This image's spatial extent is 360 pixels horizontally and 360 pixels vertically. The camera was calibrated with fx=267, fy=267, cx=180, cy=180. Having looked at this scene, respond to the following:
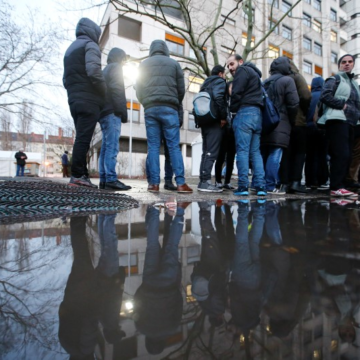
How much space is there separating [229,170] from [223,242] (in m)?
3.69

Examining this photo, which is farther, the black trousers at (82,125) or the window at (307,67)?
the window at (307,67)

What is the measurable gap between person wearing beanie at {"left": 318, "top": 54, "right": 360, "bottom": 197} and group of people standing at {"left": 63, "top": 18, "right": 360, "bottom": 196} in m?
0.01

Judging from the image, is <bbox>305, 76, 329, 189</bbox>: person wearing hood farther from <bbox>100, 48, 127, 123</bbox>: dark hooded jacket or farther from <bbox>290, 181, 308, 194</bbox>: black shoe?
<bbox>100, 48, 127, 123</bbox>: dark hooded jacket

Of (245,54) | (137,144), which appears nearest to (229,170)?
(245,54)

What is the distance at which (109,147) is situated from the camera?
12.5 ft

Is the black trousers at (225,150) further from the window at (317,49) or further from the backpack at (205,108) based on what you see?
the window at (317,49)

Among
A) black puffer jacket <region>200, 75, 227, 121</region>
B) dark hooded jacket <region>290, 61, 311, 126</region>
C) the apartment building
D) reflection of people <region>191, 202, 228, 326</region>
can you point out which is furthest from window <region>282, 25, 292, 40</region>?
reflection of people <region>191, 202, 228, 326</region>

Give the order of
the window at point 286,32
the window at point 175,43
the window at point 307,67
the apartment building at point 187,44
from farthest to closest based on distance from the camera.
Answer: the window at point 307,67 → the window at point 286,32 → the window at point 175,43 → the apartment building at point 187,44

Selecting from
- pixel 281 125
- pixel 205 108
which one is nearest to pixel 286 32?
pixel 281 125

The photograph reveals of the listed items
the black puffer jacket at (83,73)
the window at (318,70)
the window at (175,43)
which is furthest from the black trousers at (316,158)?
the window at (318,70)

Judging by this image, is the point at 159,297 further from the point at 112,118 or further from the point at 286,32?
the point at 286,32

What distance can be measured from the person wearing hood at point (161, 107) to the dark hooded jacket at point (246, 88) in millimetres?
716

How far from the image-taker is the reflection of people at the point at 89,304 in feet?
1.54

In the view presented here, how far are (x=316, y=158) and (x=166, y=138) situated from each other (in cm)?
315
